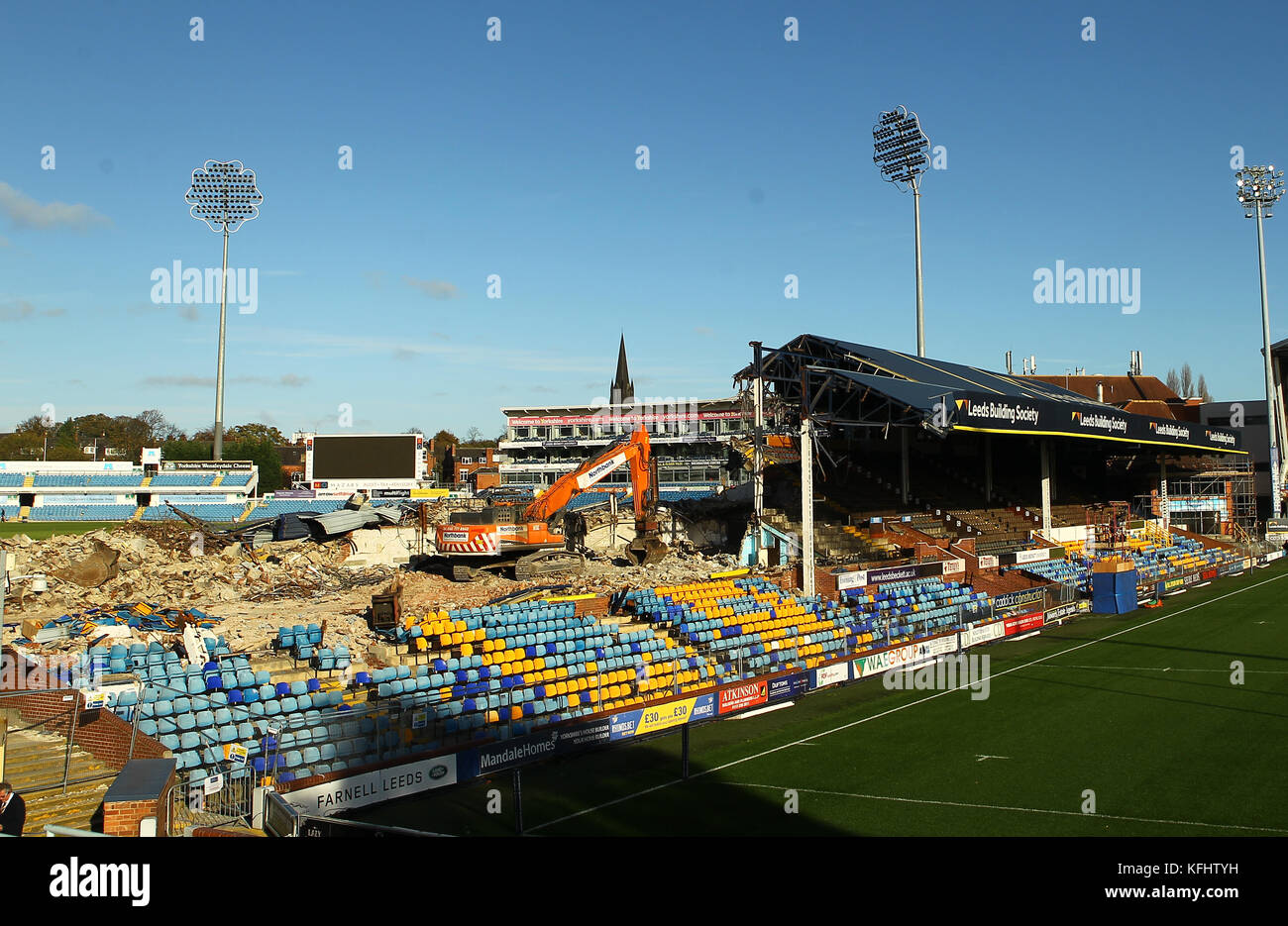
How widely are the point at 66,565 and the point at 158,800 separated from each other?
73.4ft

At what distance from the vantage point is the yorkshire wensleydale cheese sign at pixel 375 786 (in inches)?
585

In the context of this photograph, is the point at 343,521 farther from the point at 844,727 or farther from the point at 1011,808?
the point at 1011,808

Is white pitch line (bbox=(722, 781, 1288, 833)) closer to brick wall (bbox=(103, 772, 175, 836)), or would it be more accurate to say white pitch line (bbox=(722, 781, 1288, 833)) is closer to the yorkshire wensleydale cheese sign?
the yorkshire wensleydale cheese sign

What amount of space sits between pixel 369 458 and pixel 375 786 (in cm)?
5155

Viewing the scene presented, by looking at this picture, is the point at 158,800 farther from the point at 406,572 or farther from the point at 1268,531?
the point at 1268,531

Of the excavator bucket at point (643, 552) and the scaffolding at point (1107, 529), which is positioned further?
the scaffolding at point (1107, 529)

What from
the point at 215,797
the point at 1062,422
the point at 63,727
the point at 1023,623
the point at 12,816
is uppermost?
the point at 1062,422

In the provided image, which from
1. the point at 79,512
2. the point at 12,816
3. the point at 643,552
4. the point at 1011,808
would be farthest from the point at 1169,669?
the point at 79,512

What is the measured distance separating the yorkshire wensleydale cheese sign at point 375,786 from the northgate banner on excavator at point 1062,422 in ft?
77.2

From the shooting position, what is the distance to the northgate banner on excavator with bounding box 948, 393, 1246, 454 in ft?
115

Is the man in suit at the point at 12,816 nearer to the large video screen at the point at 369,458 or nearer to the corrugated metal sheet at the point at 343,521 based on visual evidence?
the corrugated metal sheet at the point at 343,521

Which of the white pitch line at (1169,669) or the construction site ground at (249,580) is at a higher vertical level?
the construction site ground at (249,580)

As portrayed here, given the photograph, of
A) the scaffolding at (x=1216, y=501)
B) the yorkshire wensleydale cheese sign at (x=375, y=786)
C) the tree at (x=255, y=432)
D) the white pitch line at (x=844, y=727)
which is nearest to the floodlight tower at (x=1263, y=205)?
the scaffolding at (x=1216, y=501)

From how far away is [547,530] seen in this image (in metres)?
32.9
